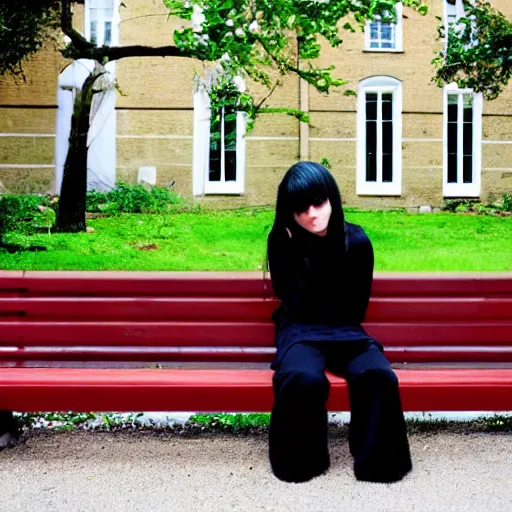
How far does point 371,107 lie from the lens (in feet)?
32.5

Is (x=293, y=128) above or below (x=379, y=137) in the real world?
above

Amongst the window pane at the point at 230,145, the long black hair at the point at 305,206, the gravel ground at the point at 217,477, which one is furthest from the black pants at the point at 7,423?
the window pane at the point at 230,145

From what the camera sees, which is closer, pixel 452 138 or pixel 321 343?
pixel 321 343

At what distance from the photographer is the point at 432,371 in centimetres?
303

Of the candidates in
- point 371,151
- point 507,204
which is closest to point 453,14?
point 371,151

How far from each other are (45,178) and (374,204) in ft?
13.3

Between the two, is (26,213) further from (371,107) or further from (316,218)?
(316,218)

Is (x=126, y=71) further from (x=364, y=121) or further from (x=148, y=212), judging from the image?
(x=364, y=121)

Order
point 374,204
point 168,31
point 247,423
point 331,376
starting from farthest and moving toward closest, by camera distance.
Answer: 1. point 168,31
2. point 374,204
3. point 247,423
4. point 331,376

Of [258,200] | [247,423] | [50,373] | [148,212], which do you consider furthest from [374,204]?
[50,373]

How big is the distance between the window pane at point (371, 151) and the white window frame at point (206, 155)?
155 centimetres

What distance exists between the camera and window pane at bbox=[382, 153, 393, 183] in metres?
9.14

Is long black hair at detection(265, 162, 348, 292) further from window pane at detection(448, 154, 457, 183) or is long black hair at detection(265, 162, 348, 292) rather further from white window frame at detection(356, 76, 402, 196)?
window pane at detection(448, 154, 457, 183)

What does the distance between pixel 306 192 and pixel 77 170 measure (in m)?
5.98
